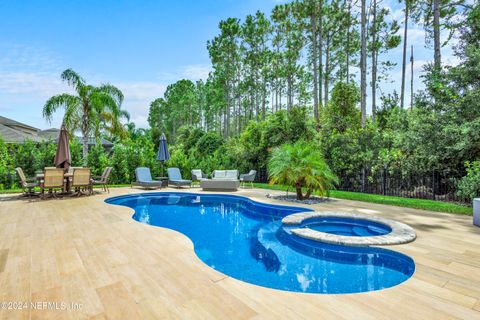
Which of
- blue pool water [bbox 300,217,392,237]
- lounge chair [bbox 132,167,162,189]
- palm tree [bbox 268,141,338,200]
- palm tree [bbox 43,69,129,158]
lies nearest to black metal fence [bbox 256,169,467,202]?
palm tree [bbox 268,141,338,200]

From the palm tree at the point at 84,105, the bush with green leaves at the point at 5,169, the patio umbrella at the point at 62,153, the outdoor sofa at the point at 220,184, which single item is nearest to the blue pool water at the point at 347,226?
the outdoor sofa at the point at 220,184

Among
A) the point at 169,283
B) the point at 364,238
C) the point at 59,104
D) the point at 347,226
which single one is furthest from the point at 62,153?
the point at 364,238

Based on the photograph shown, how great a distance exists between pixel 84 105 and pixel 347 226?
12808mm

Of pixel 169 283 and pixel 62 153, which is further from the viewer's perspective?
pixel 62 153

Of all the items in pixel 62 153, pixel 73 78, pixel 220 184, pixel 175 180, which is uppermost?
pixel 73 78

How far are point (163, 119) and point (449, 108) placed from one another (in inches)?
1851

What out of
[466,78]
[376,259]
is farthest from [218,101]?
[376,259]

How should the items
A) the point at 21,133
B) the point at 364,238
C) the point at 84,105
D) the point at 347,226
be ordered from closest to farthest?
the point at 364,238, the point at 347,226, the point at 84,105, the point at 21,133

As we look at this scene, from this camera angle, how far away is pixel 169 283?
2.77 meters

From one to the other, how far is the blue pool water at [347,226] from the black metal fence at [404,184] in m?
4.38

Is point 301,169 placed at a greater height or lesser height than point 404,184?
greater

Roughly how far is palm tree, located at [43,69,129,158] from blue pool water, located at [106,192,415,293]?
25.4ft

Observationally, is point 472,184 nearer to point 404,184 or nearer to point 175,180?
point 404,184

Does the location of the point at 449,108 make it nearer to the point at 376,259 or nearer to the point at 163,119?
the point at 376,259
